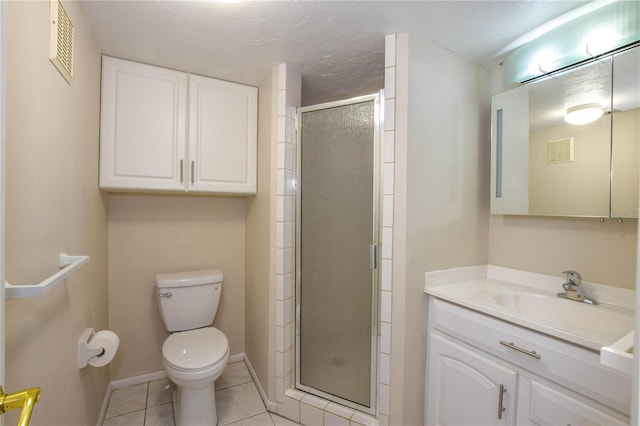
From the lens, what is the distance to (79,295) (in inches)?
50.5

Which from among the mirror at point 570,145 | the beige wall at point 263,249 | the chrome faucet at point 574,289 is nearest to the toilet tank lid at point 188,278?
the beige wall at point 263,249

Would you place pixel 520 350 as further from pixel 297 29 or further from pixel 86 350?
pixel 86 350

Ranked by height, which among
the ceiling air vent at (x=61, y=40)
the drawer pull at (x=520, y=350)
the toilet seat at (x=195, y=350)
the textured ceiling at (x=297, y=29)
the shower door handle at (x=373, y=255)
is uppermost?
the textured ceiling at (x=297, y=29)

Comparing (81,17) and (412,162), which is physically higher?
(81,17)

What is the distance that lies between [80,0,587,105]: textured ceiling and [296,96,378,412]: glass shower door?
30 cm

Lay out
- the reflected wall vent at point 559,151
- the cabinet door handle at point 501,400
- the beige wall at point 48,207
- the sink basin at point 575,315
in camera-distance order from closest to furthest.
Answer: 1. the beige wall at point 48,207
2. the sink basin at point 575,315
3. the cabinet door handle at point 501,400
4. the reflected wall vent at point 559,151

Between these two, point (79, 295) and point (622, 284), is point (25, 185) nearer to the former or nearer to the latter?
point (79, 295)

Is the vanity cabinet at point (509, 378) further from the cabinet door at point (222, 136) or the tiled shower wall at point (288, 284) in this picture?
the cabinet door at point (222, 136)

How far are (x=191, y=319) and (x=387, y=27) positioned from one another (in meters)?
2.10

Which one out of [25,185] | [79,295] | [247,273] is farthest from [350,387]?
[25,185]

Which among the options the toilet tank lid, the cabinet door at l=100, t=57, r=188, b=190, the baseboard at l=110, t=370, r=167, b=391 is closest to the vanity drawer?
the toilet tank lid

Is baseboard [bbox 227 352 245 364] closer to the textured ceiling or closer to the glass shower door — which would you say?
the glass shower door

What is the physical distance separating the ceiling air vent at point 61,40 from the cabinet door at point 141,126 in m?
0.54

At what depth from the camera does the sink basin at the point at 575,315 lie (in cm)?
100
